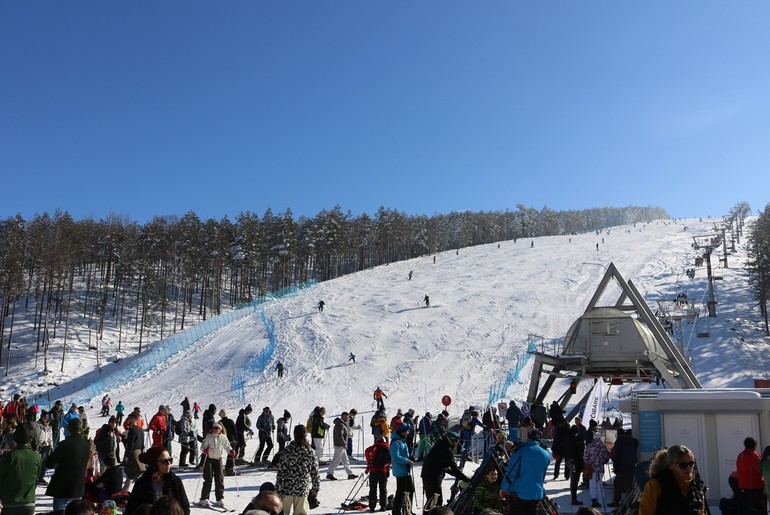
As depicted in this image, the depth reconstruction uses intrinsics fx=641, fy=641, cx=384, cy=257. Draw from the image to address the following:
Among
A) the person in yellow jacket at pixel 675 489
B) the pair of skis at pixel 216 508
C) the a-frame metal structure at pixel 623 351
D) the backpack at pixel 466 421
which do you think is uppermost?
the a-frame metal structure at pixel 623 351

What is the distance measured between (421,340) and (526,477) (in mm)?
39491

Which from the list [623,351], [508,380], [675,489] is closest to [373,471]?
[675,489]

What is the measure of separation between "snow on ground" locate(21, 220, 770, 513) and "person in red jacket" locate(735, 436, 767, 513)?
268 inches

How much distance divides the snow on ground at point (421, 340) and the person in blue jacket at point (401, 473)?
5195 mm

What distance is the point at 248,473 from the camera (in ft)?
56.2

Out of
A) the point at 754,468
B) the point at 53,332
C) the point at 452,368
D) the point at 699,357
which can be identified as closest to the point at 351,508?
the point at 754,468

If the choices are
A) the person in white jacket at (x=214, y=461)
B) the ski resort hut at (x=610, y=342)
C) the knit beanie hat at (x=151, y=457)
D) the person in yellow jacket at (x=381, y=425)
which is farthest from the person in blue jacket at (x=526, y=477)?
the ski resort hut at (x=610, y=342)

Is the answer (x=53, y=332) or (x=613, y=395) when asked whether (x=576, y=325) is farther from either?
(x=53, y=332)

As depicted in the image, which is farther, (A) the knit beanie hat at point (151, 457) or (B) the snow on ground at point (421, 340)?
(B) the snow on ground at point (421, 340)

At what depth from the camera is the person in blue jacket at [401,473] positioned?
10.8 metres

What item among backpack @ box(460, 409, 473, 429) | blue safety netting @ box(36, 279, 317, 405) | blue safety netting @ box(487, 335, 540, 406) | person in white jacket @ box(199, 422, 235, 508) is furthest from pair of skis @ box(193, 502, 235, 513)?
blue safety netting @ box(36, 279, 317, 405)

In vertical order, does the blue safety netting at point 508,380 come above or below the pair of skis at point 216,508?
above

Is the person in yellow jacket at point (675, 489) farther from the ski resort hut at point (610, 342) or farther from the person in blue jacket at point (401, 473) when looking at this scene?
the ski resort hut at point (610, 342)

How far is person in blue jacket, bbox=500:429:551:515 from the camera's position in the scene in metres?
8.40
